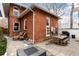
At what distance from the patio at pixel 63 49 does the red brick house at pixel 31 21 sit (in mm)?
162

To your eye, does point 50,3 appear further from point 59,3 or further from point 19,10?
point 19,10

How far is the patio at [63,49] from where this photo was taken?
236 cm

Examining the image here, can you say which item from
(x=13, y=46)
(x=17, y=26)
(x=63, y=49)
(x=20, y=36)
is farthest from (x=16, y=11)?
(x=63, y=49)

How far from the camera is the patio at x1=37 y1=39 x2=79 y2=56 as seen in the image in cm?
236

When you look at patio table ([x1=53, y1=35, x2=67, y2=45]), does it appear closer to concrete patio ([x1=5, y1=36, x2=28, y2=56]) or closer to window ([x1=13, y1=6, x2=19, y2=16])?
concrete patio ([x1=5, y1=36, x2=28, y2=56])

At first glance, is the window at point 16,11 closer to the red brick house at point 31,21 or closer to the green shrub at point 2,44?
the red brick house at point 31,21

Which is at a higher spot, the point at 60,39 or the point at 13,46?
the point at 60,39

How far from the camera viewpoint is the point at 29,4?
2.44 m

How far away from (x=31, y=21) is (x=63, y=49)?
2.36 ft

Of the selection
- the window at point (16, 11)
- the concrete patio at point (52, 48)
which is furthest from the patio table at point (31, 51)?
the window at point (16, 11)

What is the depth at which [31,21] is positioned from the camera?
2402 millimetres

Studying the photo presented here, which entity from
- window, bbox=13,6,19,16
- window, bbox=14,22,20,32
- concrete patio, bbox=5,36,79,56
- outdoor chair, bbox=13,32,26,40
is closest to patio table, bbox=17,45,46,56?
concrete patio, bbox=5,36,79,56

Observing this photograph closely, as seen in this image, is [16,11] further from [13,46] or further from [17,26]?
[13,46]

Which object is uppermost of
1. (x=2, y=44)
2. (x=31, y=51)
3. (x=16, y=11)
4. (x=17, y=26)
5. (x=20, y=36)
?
(x=16, y=11)
